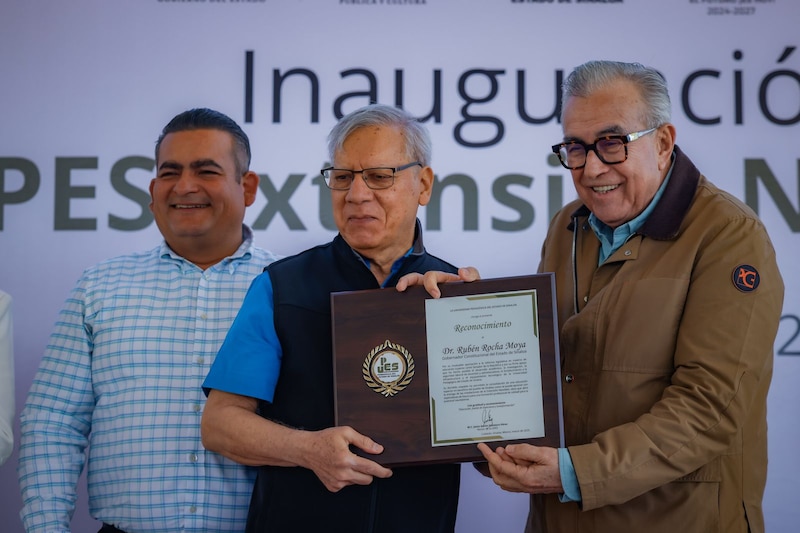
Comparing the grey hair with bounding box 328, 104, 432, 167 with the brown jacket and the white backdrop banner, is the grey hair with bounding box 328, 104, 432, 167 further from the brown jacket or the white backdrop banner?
the white backdrop banner

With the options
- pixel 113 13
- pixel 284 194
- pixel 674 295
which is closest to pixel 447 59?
pixel 284 194

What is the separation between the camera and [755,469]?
204 cm

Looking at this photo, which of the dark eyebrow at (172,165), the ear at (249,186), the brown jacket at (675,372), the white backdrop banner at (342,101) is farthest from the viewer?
the white backdrop banner at (342,101)

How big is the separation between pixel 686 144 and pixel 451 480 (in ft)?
5.83

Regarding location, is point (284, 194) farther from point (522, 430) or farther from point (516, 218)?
point (522, 430)

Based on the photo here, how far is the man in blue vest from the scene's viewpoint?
2049 mm

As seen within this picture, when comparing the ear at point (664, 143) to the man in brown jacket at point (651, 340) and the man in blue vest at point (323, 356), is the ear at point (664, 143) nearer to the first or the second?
the man in brown jacket at point (651, 340)

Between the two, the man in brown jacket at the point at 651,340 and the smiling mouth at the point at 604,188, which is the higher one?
the smiling mouth at the point at 604,188

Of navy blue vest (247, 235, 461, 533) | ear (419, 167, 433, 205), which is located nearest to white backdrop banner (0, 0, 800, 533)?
ear (419, 167, 433, 205)

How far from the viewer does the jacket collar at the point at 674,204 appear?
208 cm

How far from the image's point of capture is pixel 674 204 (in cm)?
211

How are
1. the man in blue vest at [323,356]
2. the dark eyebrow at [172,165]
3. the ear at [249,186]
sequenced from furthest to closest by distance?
the ear at [249,186] → the dark eyebrow at [172,165] → the man in blue vest at [323,356]

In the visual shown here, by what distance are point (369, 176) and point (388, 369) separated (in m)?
0.48

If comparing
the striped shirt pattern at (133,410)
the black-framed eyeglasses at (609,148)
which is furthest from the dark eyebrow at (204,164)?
the black-framed eyeglasses at (609,148)
